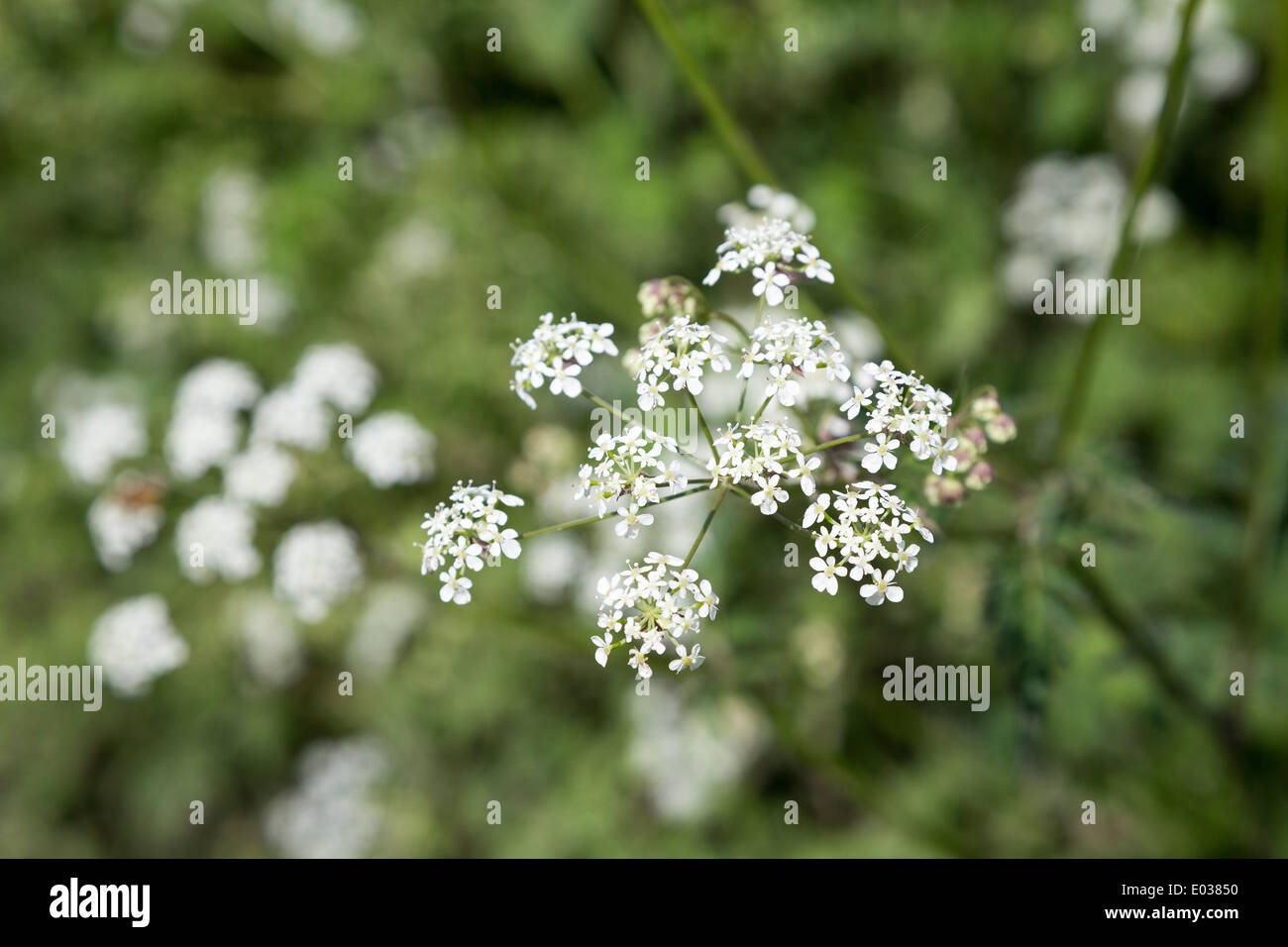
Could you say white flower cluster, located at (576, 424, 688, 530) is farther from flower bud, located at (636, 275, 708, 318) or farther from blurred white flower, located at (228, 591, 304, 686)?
blurred white flower, located at (228, 591, 304, 686)

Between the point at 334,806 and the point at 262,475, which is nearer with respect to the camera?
the point at 262,475

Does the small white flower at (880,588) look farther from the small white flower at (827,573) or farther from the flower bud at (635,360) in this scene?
the flower bud at (635,360)

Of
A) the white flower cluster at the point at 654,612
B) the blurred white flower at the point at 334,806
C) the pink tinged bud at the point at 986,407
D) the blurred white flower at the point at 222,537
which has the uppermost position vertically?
the pink tinged bud at the point at 986,407

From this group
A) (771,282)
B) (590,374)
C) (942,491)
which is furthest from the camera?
(590,374)

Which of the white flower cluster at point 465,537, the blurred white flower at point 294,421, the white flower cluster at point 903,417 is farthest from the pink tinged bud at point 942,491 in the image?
the blurred white flower at point 294,421

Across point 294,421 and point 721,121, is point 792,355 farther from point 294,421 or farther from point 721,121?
point 294,421

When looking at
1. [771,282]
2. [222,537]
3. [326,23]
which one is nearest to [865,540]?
[771,282]

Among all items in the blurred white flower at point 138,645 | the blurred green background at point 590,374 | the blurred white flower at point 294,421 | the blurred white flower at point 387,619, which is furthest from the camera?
the blurred white flower at point 387,619
